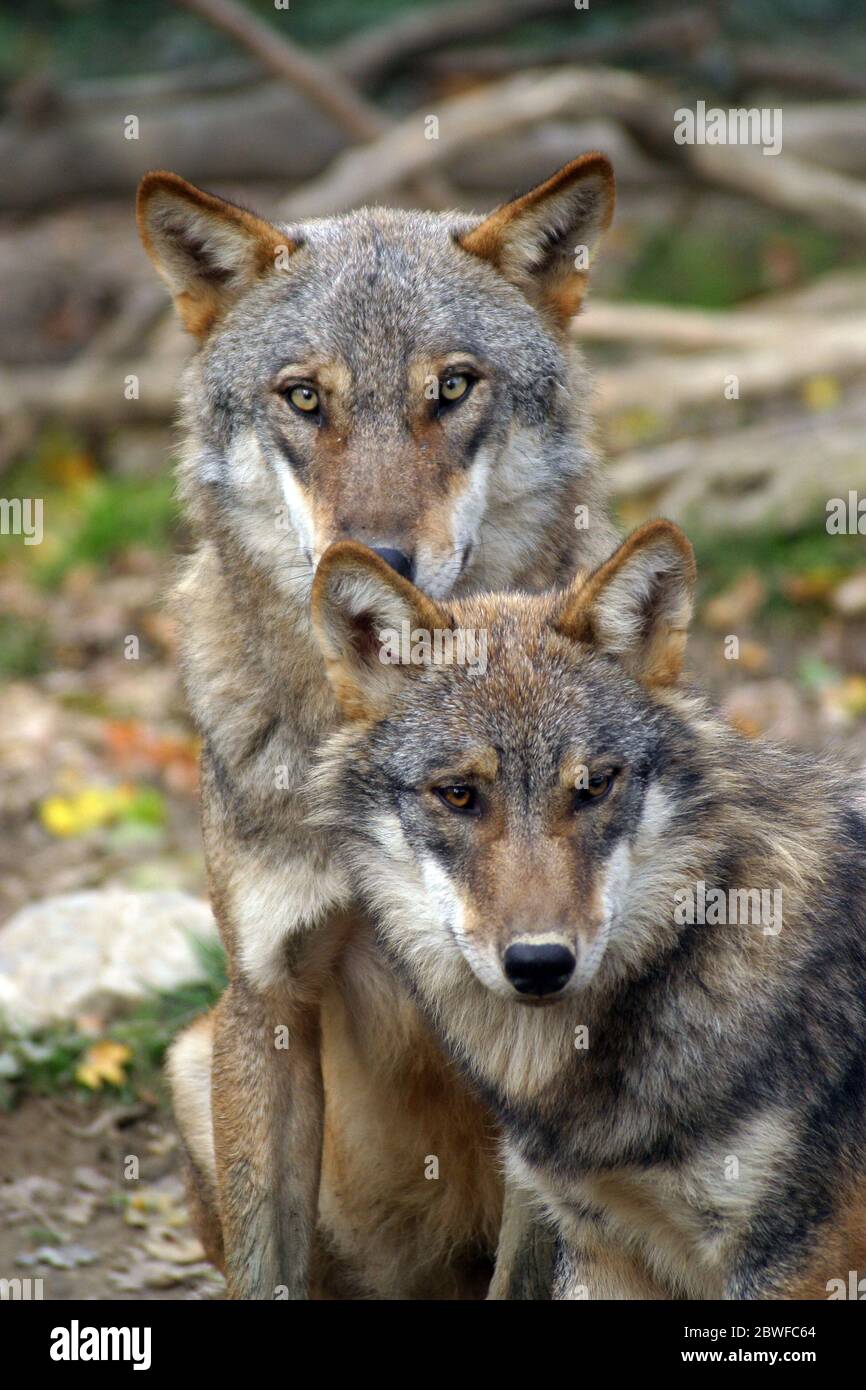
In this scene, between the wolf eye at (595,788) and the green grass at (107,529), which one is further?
the green grass at (107,529)

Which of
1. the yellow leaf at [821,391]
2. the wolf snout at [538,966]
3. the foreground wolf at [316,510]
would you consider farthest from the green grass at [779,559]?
the wolf snout at [538,966]

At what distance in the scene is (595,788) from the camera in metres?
4.12

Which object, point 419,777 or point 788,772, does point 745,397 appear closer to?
point 788,772

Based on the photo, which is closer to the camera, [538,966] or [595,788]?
[538,966]

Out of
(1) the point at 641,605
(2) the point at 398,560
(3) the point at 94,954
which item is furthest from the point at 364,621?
(3) the point at 94,954

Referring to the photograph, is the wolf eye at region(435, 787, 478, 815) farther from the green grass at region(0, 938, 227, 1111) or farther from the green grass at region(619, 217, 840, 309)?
the green grass at region(619, 217, 840, 309)

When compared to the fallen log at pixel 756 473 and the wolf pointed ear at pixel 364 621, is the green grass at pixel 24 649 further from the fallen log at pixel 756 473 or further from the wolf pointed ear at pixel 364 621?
the wolf pointed ear at pixel 364 621

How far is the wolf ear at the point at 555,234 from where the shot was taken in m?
5.23

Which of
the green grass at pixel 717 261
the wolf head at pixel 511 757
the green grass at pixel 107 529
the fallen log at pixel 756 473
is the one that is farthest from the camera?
the green grass at pixel 717 261

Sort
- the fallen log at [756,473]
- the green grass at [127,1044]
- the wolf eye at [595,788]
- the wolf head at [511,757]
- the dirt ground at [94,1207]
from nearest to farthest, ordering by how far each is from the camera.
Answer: the wolf head at [511,757]
the wolf eye at [595,788]
the dirt ground at [94,1207]
the green grass at [127,1044]
the fallen log at [756,473]

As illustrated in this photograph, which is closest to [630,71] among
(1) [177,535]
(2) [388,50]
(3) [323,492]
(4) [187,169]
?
(2) [388,50]

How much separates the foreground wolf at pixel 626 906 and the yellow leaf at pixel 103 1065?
8.80 ft

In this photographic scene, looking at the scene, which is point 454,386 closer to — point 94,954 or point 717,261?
point 94,954

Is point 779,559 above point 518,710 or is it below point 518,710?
above
